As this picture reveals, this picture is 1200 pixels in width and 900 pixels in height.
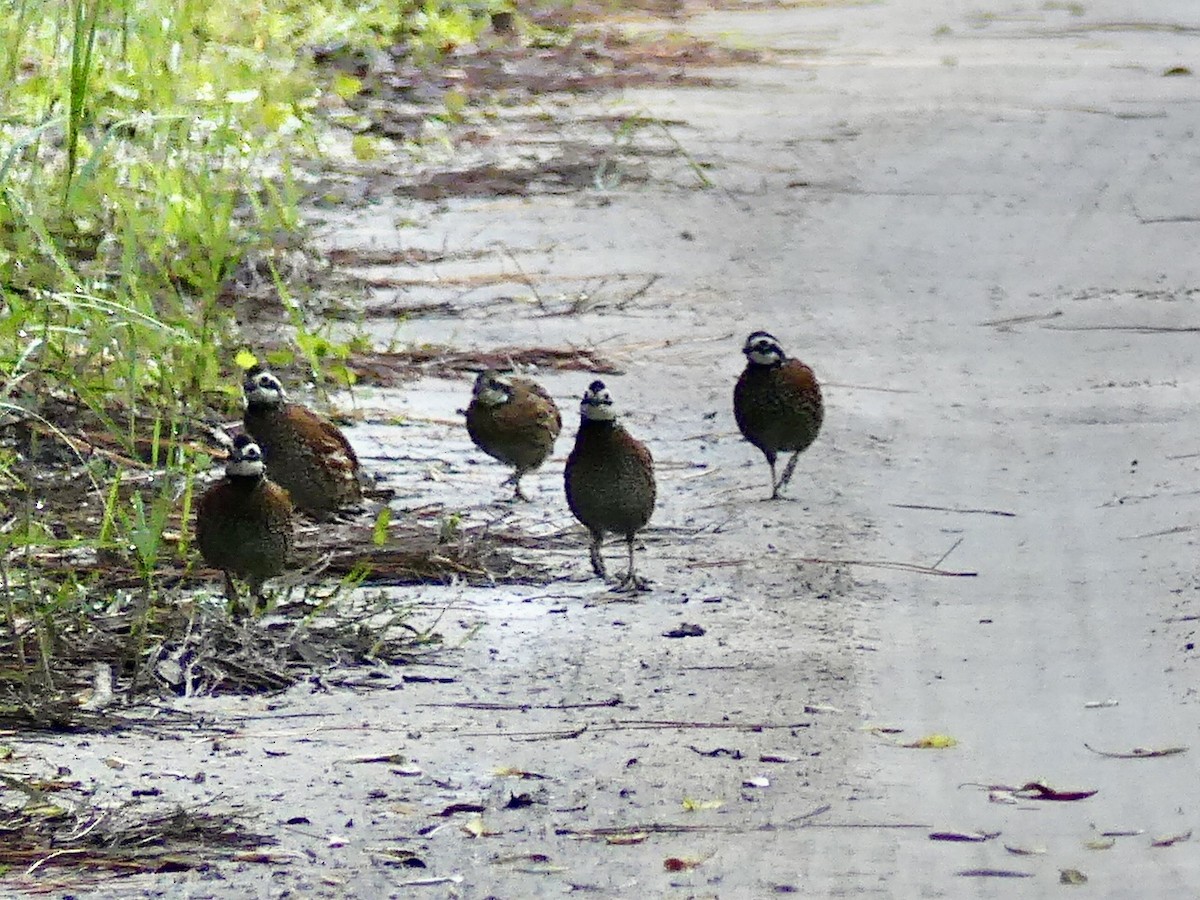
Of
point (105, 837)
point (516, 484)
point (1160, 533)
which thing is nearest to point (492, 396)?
point (516, 484)

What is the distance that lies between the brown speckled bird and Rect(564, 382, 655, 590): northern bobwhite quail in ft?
2.64

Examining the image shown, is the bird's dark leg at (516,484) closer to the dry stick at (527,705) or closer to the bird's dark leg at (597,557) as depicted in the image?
the bird's dark leg at (597,557)

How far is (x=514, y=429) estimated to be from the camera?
26.1ft

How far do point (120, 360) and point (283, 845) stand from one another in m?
3.24

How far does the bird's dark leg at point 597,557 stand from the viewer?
276 inches

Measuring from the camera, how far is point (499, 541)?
729cm

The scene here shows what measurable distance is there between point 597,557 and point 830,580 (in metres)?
0.69

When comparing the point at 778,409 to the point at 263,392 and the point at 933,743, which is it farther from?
the point at 933,743

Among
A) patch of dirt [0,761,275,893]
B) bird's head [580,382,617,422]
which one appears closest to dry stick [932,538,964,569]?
bird's head [580,382,617,422]

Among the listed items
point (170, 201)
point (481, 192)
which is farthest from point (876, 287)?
point (170, 201)

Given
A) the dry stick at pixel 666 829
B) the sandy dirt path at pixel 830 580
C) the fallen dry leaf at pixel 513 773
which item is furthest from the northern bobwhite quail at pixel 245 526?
the dry stick at pixel 666 829

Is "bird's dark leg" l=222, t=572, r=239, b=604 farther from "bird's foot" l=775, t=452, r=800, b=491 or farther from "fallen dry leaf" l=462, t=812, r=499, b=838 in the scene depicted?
"bird's foot" l=775, t=452, r=800, b=491

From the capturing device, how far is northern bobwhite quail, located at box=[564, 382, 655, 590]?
7.01 metres

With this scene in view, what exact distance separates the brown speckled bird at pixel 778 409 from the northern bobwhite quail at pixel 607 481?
0.80 m
